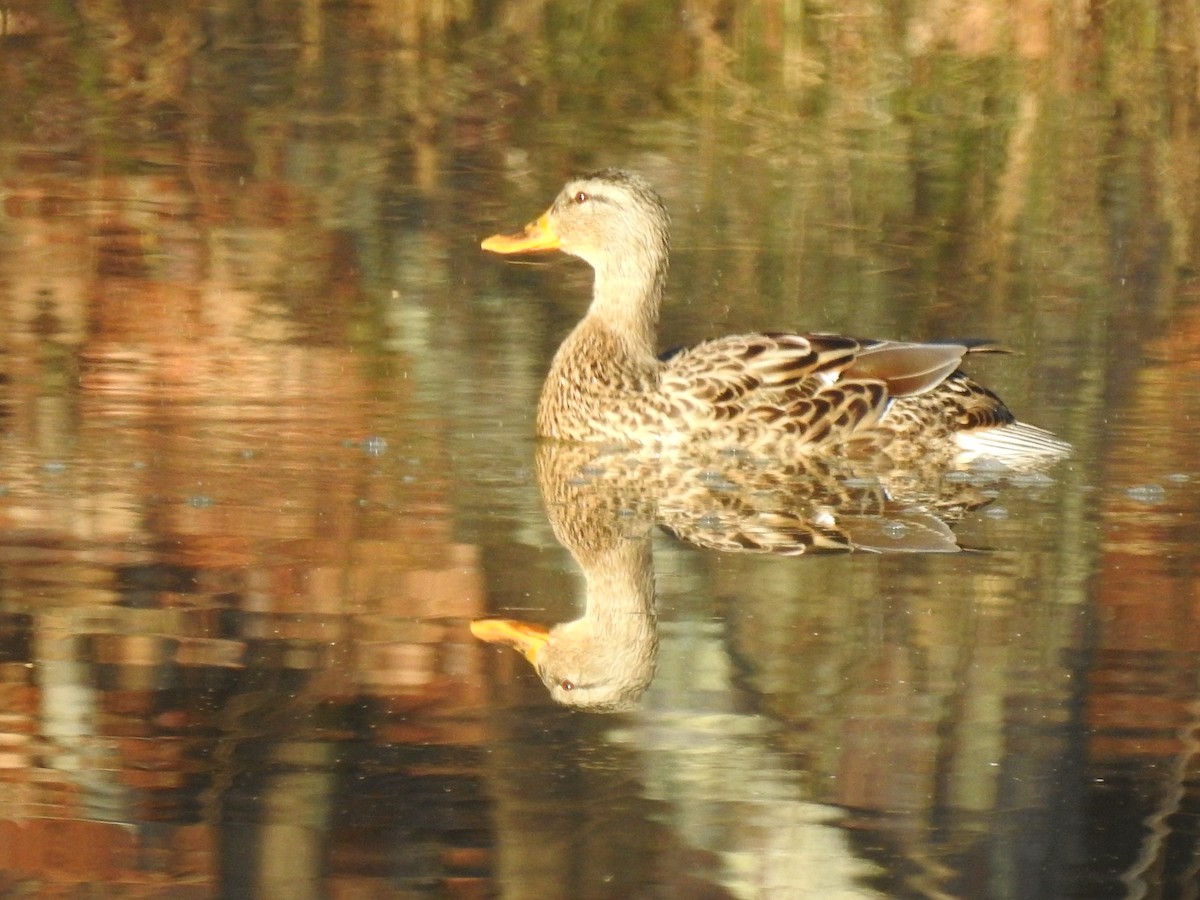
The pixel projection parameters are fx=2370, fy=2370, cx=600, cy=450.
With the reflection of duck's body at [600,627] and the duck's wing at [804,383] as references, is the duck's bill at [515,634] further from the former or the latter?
the duck's wing at [804,383]

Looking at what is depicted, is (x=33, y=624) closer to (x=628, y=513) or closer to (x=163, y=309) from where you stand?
(x=628, y=513)

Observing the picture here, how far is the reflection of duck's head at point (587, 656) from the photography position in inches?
234

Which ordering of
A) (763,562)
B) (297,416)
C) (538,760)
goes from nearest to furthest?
(538,760) → (763,562) → (297,416)

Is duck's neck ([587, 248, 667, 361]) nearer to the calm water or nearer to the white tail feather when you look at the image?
the calm water

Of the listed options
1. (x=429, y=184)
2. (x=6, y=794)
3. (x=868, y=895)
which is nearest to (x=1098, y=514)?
(x=868, y=895)

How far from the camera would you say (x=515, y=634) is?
630cm

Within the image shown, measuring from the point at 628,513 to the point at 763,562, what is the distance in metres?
0.76

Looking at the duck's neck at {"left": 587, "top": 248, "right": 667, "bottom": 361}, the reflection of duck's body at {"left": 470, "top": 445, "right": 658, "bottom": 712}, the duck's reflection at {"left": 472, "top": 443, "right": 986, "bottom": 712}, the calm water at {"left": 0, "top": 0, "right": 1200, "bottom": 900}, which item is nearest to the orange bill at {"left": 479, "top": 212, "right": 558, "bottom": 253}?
the duck's neck at {"left": 587, "top": 248, "right": 667, "bottom": 361}

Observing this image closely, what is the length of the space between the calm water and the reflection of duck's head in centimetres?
2

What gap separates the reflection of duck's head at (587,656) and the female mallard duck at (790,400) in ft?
7.31

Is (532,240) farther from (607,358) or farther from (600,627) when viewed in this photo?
(600,627)

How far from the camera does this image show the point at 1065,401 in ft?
30.3

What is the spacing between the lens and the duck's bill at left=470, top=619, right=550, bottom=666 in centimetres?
620

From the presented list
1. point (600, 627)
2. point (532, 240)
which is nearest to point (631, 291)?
point (532, 240)
